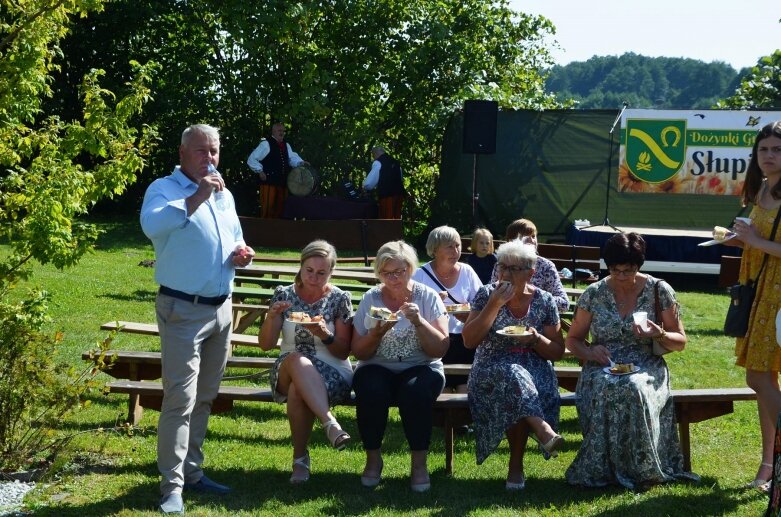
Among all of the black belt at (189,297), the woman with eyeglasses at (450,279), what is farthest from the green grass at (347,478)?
the black belt at (189,297)

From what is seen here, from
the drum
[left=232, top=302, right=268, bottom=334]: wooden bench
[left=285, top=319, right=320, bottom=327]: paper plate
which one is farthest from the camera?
the drum

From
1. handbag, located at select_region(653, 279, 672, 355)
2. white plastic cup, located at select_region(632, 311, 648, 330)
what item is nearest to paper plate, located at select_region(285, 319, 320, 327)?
Answer: white plastic cup, located at select_region(632, 311, 648, 330)

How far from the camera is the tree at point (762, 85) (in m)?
19.5

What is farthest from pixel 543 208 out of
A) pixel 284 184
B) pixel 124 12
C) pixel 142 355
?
pixel 142 355

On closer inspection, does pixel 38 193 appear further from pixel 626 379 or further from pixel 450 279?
pixel 626 379

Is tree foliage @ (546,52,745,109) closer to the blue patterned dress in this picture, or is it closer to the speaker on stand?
the speaker on stand

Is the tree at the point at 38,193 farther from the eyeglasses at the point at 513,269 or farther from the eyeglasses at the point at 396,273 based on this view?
the eyeglasses at the point at 513,269

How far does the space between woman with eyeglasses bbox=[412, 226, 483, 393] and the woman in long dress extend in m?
1.97

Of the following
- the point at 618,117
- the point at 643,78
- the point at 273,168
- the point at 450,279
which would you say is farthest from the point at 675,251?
the point at 643,78

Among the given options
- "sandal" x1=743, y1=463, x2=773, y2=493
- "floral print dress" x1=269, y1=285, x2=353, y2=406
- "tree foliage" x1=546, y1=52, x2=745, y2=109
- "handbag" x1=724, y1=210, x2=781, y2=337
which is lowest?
"sandal" x1=743, y1=463, x2=773, y2=493

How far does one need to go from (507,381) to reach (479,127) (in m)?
11.0

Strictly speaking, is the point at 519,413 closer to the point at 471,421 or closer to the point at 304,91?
the point at 471,421

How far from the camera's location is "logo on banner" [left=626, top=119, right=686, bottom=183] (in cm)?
1577

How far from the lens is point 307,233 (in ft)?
54.4
